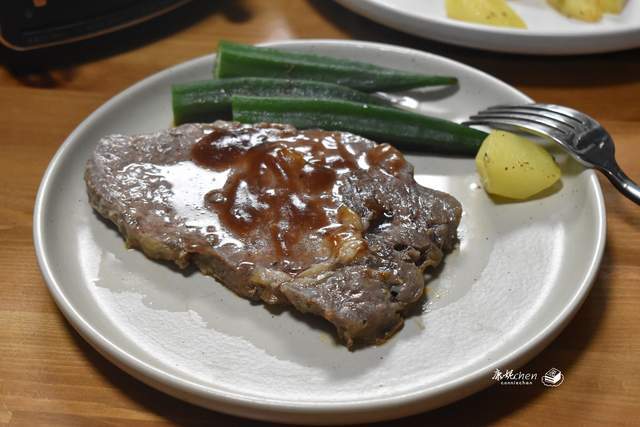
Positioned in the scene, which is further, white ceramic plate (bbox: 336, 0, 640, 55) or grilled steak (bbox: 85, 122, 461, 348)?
white ceramic plate (bbox: 336, 0, 640, 55)

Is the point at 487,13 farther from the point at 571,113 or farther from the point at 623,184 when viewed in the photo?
the point at 623,184

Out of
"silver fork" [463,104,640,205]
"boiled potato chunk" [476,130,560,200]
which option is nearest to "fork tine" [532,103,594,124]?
"silver fork" [463,104,640,205]

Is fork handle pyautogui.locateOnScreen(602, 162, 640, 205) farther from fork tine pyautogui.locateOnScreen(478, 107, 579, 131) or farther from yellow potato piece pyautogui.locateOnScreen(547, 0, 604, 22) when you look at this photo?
yellow potato piece pyautogui.locateOnScreen(547, 0, 604, 22)

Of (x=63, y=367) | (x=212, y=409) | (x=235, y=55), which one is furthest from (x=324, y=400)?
(x=235, y=55)

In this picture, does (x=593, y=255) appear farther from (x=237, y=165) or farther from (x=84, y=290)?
(x=84, y=290)

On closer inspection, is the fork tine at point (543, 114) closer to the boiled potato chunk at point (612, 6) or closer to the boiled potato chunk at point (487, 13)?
the boiled potato chunk at point (487, 13)

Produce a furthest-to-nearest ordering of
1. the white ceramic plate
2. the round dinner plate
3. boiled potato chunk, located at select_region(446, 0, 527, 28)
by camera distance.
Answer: boiled potato chunk, located at select_region(446, 0, 527, 28)
the white ceramic plate
the round dinner plate
